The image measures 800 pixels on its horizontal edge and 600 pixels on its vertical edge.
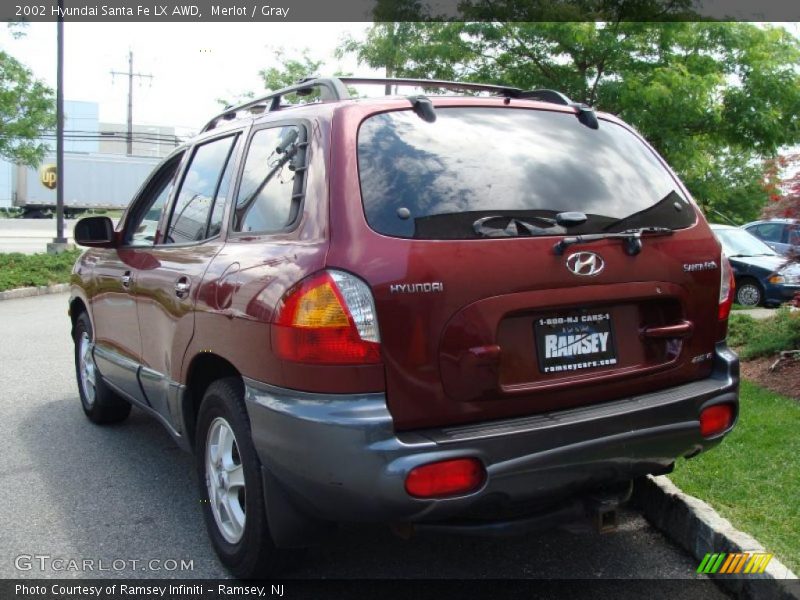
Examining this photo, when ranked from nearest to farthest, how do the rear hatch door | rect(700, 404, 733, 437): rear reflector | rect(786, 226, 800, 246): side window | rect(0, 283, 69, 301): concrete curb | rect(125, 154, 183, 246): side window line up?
1. the rear hatch door
2. rect(700, 404, 733, 437): rear reflector
3. rect(125, 154, 183, 246): side window
4. rect(786, 226, 800, 246): side window
5. rect(0, 283, 69, 301): concrete curb

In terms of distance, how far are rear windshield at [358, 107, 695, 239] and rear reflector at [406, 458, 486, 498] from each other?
0.81m

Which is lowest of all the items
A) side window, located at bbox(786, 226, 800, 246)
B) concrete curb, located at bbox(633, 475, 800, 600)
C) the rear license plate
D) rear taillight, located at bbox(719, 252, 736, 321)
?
concrete curb, located at bbox(633, 475, 800, 600)

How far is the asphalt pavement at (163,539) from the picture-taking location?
3.45 meters

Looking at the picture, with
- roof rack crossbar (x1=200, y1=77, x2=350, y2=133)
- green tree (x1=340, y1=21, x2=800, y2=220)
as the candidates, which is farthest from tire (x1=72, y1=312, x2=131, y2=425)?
green tree (x1=340, y1=21, x2=800, y2=220)

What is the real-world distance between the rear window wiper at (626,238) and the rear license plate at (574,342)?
0.27m

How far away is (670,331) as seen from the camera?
10.4 ft

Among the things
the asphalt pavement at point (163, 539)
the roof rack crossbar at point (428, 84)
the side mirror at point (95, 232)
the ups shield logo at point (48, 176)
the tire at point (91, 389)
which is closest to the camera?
the asphalt pavement at point (163, 539)

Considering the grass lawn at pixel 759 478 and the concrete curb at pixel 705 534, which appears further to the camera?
the grass lawn at pixel 759 478

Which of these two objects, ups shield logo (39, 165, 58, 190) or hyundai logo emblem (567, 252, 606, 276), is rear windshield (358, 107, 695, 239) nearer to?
hyundai logo emblem (567, 252, 606, 276)

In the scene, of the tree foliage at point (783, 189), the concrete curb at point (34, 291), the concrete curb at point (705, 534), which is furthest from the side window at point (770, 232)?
the concrete curb at point (34, 291)

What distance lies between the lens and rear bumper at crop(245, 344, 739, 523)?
259 cm

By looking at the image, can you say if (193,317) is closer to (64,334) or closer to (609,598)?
(609,598)

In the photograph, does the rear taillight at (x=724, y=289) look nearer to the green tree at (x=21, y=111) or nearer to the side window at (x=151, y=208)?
the side window at (x=151, y=208)

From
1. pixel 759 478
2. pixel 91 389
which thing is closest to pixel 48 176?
pixel 91 389
